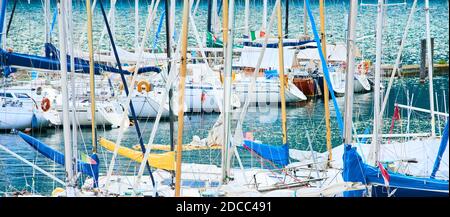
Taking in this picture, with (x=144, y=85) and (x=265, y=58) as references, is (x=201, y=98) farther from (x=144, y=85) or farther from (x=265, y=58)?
(x=265, y=58)

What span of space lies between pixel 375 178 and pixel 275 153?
3689 mm

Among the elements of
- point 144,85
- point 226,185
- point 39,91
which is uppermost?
point 144,85

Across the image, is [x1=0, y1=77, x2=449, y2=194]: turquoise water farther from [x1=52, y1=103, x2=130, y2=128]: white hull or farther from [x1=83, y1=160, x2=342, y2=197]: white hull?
[x1=83, y1=160, x2=342, y2=197]: white hull

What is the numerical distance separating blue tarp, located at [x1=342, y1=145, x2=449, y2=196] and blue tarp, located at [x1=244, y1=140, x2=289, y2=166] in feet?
10.4

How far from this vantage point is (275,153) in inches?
619

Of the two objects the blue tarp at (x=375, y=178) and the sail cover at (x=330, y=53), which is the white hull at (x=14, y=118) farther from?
the blue tarp at (x=375, y=178)

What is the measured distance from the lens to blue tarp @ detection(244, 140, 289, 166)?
15562 mm

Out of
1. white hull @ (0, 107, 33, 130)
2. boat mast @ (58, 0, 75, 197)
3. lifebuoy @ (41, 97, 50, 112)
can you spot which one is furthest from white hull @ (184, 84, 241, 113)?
boat mast @ (58, 0, 75, 197)

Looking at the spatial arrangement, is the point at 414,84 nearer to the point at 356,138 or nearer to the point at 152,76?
Answer: the point at 152,76

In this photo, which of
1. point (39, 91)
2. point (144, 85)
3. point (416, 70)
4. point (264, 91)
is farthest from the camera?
point (416, 70)

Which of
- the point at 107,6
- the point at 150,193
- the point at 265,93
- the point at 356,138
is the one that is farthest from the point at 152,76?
the point at 107,6

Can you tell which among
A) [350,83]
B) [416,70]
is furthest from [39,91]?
[350,83]

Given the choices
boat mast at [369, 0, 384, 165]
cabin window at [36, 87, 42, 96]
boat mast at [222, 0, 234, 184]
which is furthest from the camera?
cabin window at [36, 87, 42, 96]

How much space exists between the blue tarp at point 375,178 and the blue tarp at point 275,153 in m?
3.16
